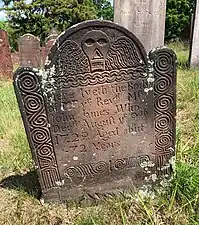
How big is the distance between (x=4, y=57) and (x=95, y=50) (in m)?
6.08

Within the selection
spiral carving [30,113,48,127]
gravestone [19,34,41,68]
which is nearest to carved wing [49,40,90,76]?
spiral carving [30,113,48,127]

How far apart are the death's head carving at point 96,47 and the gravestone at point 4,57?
19.8ft

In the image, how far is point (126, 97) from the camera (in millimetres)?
2199

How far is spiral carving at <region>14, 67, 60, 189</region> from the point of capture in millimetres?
2020

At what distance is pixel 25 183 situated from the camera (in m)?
2.61

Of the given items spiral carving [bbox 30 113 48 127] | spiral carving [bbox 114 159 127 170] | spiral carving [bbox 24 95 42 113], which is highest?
spiral carving [bbox 24 95 42 113]

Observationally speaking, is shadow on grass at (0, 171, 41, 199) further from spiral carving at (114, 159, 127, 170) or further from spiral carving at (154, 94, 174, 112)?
spiral carving at (154, 94, 174, 112)

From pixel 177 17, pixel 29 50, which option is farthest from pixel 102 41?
pixel 177 17

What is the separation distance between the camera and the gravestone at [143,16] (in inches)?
167

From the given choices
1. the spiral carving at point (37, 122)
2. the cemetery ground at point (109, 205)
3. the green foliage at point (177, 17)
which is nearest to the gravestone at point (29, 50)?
the cemetery ground at point (109, 205)

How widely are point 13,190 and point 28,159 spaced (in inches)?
18.5

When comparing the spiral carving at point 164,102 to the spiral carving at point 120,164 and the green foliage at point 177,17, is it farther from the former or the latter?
the green foliage at point 177,17

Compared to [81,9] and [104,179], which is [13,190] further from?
[81,9]

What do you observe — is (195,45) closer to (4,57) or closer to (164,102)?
(4,57)
